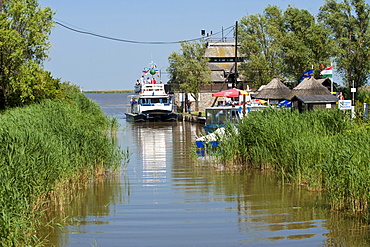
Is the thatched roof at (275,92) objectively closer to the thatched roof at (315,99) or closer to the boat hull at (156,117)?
the thatched roof at (315,99)

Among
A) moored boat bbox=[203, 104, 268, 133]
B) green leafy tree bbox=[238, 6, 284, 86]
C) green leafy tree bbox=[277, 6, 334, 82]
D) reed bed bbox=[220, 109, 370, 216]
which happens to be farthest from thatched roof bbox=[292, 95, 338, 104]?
green leafy tree bbox=[238, 6, 284, 86]

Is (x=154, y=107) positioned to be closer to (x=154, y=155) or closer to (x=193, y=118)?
(x=193, y=118)

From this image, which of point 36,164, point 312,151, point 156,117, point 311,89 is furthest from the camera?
point 156,117

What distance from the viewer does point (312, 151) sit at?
14.5 metres

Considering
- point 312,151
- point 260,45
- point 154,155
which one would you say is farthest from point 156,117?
point 312,151

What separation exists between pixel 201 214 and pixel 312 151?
150 inches

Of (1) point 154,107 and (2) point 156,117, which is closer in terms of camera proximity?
(2) point 156,117

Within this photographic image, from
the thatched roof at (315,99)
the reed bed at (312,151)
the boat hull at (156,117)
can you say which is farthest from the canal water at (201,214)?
the boat hull at (156,117)

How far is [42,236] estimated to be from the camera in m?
10.6

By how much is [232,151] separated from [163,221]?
7633mm

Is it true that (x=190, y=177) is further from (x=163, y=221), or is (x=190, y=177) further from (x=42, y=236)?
(x=42, y=236)

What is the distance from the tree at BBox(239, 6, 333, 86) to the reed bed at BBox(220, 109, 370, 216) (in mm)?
29277

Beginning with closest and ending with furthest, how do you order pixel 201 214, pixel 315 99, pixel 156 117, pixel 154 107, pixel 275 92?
1. pixel 201 214
2. pixel 315 99
3. pixel 275 92
4. pixel 156 117
5. pixel 154 107

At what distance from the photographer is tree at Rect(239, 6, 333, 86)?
48156 mm
